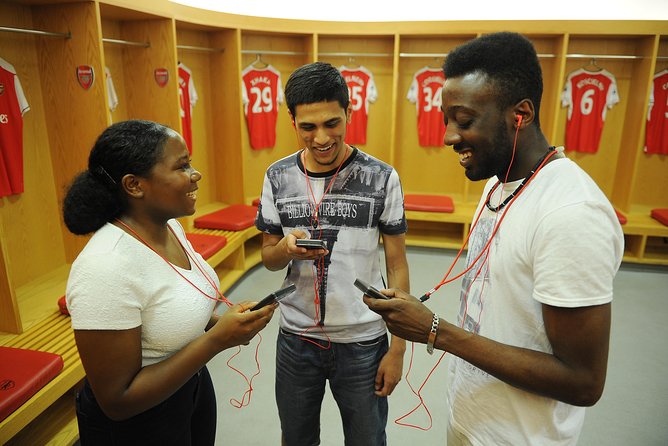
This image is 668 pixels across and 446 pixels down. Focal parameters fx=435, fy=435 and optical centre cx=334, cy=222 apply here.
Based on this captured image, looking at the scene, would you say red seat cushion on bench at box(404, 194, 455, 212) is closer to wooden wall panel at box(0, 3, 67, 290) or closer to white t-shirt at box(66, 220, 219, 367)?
wooden wall panel at box(0, 3, 67, 290)

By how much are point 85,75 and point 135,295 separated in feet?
8.07

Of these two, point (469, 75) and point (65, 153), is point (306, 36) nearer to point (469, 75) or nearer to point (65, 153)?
point (65, 153)

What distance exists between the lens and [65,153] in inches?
121

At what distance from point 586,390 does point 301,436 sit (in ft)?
3.51

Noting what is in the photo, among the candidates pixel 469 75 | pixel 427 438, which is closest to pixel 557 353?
pixel 469 75

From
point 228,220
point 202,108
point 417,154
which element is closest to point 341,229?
point 228,220

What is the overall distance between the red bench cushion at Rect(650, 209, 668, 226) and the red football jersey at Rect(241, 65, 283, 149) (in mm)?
Result: 4302

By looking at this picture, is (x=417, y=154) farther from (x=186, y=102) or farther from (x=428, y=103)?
(x=186, y=102)

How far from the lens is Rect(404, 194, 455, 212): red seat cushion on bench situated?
483 cm

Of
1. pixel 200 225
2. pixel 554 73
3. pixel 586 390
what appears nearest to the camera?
pixel 586 390

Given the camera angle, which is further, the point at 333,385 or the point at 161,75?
the point at 161,75

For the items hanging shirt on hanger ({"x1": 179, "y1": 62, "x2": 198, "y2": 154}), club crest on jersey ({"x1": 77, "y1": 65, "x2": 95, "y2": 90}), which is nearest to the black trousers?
club crest on jersey ({"x1": 77, "y1": 65, "x2": 95, "y2": 90})

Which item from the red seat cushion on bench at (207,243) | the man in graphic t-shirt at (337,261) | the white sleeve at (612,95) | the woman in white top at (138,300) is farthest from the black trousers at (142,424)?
the white sleeve at (612,95)

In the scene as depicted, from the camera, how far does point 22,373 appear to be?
70.9 inches
